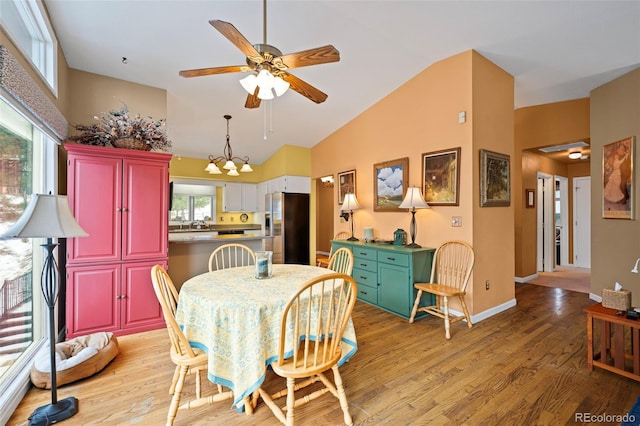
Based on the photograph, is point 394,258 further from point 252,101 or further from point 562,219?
Answer: point 562,219

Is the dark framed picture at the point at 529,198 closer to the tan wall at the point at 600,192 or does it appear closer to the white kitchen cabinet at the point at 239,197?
the tan wall at the point at 600,192

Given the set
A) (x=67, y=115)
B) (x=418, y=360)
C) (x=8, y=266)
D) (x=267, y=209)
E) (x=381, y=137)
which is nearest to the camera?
(x=8, y=266)

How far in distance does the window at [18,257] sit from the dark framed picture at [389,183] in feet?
12.7

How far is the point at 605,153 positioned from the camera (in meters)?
3.71

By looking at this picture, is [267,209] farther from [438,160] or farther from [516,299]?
[516,299]

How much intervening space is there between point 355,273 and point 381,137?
7.11 ft

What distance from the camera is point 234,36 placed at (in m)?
A: 1.74

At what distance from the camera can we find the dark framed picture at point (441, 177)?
337 cm

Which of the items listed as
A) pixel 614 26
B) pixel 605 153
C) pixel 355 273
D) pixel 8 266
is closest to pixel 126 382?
pixel 8 266

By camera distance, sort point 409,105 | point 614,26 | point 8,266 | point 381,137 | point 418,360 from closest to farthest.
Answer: point 8,266
point 418,360
point 614,26
point 409,105
point 381,137

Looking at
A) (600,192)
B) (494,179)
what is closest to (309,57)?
(494,179)

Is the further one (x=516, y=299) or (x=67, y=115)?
(x=516, y=299)

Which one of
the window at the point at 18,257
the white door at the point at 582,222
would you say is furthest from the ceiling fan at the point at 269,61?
the white door at the point at 582,222

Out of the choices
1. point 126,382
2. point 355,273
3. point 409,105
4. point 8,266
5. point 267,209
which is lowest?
point 126,382
